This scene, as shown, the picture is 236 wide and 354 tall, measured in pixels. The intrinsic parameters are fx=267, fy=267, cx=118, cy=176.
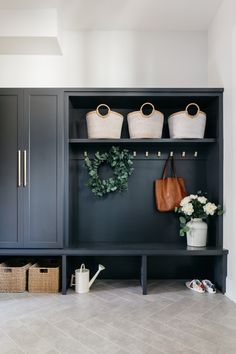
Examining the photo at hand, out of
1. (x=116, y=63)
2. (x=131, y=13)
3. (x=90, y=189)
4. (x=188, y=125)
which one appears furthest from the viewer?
(x=116, y=63)

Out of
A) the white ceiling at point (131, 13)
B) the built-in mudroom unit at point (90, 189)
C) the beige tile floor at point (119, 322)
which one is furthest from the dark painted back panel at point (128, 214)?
the white ceiling at point (131, 13)

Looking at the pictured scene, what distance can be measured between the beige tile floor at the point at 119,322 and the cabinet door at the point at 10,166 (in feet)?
2.00

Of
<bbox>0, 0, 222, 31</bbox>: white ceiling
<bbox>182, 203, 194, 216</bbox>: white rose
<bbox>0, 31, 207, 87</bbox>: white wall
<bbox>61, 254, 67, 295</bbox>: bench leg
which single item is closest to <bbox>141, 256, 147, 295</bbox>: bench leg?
<bbox>182, 203, 194, 216</bbox>: white rose

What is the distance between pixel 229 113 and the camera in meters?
2.38

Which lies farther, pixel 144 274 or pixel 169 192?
pixel 169 192

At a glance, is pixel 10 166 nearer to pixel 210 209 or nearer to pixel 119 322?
pixel 119 322

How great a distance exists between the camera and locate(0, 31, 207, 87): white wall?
116 inches

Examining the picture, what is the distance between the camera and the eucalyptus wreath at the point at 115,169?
271cm

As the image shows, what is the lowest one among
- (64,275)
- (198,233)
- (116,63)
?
(64,275)

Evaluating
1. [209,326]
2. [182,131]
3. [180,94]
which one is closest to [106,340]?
[209,326]

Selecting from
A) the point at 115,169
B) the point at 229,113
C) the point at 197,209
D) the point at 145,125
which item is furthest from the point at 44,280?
the point at 229,113

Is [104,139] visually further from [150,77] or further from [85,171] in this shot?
[150,77]

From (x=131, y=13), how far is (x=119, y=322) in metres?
2.80

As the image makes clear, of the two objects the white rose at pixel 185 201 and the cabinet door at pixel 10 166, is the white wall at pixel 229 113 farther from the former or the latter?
the cabinet door at pixel 10 166
